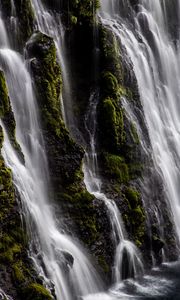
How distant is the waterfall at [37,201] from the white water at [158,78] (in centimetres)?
712

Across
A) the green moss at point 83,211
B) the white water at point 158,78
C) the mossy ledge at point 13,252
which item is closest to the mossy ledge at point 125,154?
the white water at point 158,78

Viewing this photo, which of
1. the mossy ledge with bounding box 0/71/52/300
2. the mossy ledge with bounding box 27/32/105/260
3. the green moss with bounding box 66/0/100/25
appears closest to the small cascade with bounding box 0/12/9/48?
the mossy ledge with bounding box 27/32/105/260

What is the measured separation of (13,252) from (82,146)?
25.0 ft

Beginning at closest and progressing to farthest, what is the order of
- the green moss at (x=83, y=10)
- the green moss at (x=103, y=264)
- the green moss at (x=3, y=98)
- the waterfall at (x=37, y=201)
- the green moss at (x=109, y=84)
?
the waterfall at (x=37, y=201) < the green moss at (x=3, y=98) < the green moss at (x=103, y=264) < the green moss at (x=109, y=84) < the green moss at (x=83, y=10)

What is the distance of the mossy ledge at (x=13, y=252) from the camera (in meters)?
14.4

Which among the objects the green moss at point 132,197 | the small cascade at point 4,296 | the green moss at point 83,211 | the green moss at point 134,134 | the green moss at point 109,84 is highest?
the green moss at point 109,84

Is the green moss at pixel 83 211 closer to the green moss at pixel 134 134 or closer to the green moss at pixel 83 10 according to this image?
the green moss at pixel 134 134

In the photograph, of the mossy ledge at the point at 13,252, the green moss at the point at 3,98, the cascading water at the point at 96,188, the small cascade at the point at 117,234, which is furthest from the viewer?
the cascading water at the point at 96,188

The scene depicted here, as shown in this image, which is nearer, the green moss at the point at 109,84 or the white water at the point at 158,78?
the green moss at the point at 109,84

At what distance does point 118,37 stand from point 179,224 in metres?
8.81

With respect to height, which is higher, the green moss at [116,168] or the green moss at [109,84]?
the green moss at [109,84]

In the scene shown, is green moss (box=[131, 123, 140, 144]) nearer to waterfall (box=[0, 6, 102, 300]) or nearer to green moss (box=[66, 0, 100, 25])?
green moss (box=[66, 0, 100, 25])

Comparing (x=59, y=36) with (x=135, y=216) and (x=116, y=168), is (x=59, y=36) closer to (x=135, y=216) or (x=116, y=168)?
(x=116, y=168)

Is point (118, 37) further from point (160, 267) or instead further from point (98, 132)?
point (160, 267)
